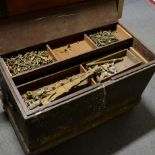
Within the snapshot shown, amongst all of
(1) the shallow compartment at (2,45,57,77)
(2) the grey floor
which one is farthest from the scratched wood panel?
(2) the grey floor

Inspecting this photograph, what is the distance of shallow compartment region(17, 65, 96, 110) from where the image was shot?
5.06ft

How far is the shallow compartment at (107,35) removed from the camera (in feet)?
6.20

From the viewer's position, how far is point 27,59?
1725 millimetres

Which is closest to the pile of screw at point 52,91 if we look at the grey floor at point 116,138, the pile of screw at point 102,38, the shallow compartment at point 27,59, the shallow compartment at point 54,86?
the shallow compartment at point 54,86

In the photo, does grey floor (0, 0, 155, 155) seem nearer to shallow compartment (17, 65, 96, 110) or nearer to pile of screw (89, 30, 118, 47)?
shallow compartment (17, 65, 96, 110)

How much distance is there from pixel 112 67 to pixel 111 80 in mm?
227

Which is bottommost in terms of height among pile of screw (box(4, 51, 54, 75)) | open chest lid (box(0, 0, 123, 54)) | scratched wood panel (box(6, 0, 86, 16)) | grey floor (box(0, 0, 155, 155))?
grey floor (box(0, 0, 155, 155))

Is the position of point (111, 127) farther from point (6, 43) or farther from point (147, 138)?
point (6, 43)

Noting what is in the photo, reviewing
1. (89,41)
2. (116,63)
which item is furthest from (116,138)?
(89,41)

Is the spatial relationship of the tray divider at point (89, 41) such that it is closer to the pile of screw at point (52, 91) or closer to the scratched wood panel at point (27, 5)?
the pile of screw at point (52, 91)

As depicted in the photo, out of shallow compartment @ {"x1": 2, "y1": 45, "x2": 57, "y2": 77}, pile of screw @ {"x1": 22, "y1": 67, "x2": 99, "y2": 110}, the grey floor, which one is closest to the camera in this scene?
pile of screw @ {"x1": 22, "y1": 67, "x2": 99, "y2": 110}

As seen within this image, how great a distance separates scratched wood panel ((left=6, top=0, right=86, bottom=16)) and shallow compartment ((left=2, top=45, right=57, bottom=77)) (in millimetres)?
260

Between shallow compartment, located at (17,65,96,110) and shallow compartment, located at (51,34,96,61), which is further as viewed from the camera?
shallow compartment, located at (51,34,96,61)

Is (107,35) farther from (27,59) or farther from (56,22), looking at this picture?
(27,59)
